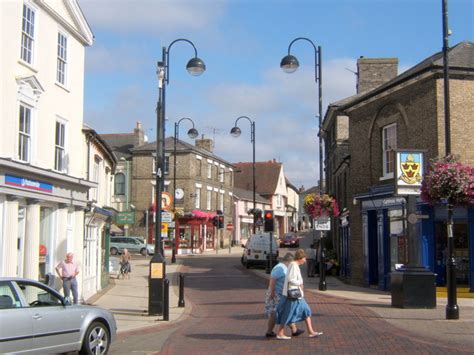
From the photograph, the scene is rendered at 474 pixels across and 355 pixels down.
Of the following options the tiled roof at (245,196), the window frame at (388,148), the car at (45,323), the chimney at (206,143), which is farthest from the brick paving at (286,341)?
the tiled roof at (245,196)

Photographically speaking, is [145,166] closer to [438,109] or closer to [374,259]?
[374,259]

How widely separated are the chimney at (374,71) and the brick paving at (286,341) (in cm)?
1417

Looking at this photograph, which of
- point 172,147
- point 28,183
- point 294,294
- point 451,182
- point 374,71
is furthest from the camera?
point 172,147

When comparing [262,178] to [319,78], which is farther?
[262,178]

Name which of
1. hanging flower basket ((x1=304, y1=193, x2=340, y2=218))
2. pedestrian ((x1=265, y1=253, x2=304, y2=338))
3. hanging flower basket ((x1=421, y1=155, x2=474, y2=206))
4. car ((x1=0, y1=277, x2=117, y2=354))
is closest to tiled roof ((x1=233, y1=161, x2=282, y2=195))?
hanging flower basket ((x1=304, y1=193, x2=340, y2=218))

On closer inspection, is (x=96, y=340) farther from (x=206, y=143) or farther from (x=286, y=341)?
(x=206, y=143)

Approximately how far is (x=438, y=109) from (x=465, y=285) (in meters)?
5.60

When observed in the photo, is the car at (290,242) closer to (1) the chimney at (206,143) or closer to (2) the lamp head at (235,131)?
(1) the chimney at (206,143)

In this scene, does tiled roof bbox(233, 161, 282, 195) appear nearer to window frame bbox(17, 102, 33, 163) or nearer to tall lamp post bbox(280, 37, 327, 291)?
tall lamp post bbox(280, 37, 327, 291)

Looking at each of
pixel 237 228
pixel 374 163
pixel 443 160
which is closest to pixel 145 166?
pixel 237 228

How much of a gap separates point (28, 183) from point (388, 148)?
42.3 ft

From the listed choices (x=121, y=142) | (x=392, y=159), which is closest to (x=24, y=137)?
(x=392, y=159)

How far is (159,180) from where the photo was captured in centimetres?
1552

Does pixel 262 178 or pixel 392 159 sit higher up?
pixel 262 178
